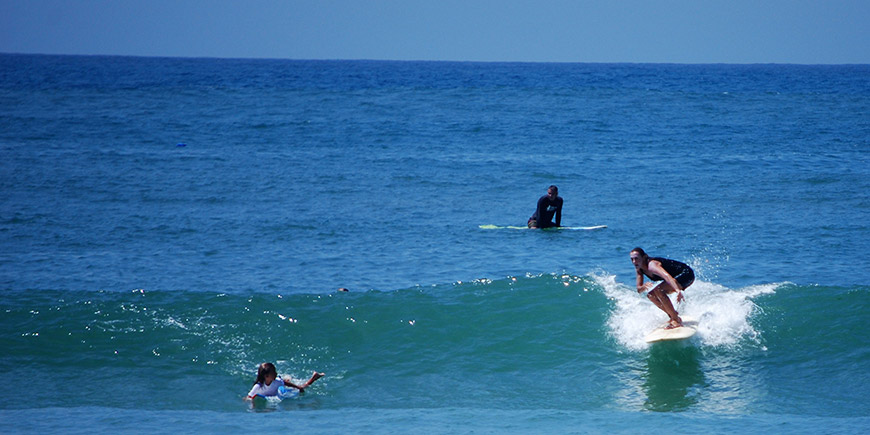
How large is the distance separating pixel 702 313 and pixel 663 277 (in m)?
2.03

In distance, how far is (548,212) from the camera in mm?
20281

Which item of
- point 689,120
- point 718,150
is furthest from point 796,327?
point 689,120

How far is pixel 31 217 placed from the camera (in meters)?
21.9

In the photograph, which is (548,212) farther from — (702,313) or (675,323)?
(675,323)

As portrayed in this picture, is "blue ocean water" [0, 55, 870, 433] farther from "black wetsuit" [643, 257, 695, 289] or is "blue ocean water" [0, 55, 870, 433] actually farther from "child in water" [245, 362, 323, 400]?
"black wetsuit" [643, 257, 695, 289]

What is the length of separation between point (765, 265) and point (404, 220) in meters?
8.67

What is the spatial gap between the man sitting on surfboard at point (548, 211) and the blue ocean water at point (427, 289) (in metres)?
0.70

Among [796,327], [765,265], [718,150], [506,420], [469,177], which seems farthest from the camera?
[718,150]

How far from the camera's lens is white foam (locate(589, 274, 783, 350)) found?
12688 mm

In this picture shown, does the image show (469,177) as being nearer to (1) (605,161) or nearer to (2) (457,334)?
(1) (605,161)

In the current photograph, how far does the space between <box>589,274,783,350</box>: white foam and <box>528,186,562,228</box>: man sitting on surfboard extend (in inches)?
222

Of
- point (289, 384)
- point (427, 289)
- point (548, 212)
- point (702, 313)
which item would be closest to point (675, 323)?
point (702, 313)

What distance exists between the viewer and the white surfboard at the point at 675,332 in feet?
39.2

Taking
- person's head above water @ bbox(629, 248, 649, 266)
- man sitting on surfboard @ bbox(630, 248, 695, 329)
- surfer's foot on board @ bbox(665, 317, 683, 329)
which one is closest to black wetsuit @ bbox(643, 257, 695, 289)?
man sitting on surfboard @ bbox(630, 248, 695, 329)
